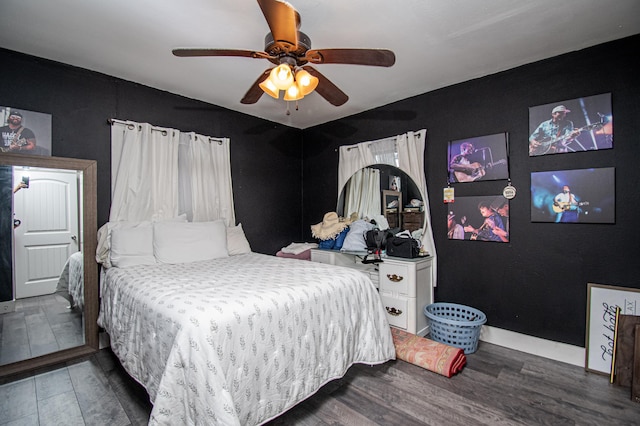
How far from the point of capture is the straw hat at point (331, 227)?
3529 mm

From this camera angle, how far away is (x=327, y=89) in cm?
207

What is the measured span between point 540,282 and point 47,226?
13.5 feet

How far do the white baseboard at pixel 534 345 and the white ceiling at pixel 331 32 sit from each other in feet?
7.62

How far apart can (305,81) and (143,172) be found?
1.95 meters

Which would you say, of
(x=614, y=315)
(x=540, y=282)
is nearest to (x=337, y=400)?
(x=540, y=282)

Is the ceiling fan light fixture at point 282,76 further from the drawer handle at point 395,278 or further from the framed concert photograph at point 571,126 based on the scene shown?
the framed concert photograph at point 571,126

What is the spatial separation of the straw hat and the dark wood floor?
5.17 feet

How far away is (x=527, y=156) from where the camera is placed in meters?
2.53

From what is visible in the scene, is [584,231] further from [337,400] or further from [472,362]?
[337,400]

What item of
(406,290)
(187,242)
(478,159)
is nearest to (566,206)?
(478,159)

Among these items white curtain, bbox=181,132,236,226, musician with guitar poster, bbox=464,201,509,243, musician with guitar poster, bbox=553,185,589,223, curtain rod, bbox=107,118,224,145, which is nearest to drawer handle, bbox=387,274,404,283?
musician with guitar poster, bbox=464,201,509,243

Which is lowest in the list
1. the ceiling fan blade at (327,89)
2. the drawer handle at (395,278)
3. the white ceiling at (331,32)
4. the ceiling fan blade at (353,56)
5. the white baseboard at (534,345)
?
the white baseboard at (534,345)

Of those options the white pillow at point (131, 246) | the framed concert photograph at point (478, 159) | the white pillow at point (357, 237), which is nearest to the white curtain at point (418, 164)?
the framed concert photograph at point (478, 159)

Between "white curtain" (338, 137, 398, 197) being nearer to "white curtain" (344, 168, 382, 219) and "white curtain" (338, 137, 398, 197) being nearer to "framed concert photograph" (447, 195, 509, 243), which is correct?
"white curtain" (344, 168, 382, 219)
